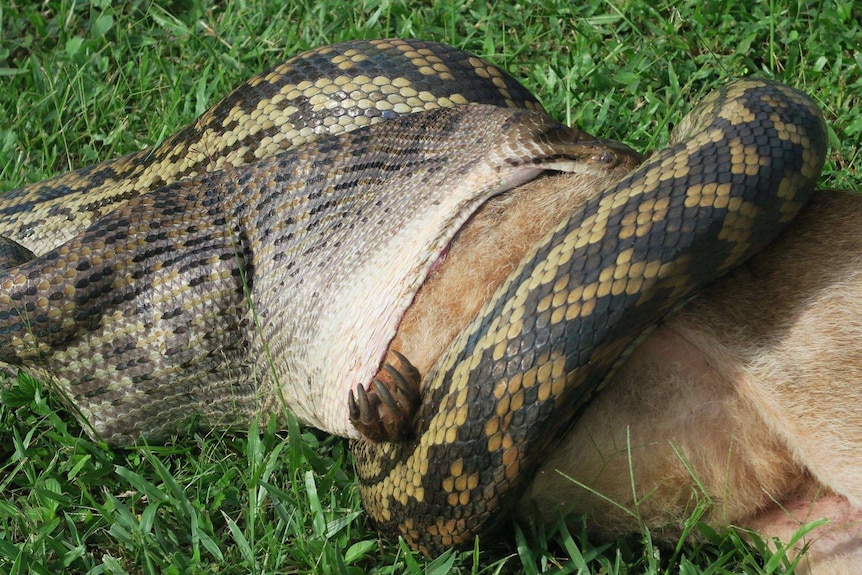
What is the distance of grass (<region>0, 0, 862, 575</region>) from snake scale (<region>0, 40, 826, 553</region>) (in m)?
0.17

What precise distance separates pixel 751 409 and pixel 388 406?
98 cm

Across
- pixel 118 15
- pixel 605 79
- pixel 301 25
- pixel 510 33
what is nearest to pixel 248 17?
pixel 301 25

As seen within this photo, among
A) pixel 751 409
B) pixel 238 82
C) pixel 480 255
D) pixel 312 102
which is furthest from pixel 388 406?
pixel 238 82

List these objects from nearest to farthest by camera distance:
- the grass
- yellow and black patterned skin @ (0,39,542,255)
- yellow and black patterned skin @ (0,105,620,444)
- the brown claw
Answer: the brown claw < the grass < yellow and black patterned skin @ (0,105,620,444) < yellow and black patterned skin @ (0,39,542,255)

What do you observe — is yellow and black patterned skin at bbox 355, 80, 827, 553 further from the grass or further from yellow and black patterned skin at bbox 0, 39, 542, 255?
yellow and black patterned skin at bbox 0, 39, 542, 255

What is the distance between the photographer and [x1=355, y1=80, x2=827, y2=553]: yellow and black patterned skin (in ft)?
8.59

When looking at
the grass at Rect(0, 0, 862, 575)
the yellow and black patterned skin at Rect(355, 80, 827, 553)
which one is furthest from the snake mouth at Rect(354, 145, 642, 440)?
the grass at Rect(0, 0, 862, 575)

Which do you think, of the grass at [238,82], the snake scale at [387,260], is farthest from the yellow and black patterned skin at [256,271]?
the grass at [238,82]

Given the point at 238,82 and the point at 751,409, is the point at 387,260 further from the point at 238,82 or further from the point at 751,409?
the point at 238,82

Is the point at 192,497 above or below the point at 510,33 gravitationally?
below

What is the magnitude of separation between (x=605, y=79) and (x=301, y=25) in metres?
1.63

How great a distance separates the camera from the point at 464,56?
3.86 meters

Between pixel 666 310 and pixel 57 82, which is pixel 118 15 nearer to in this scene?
pixel 57 82

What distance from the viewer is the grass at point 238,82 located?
3133mm
